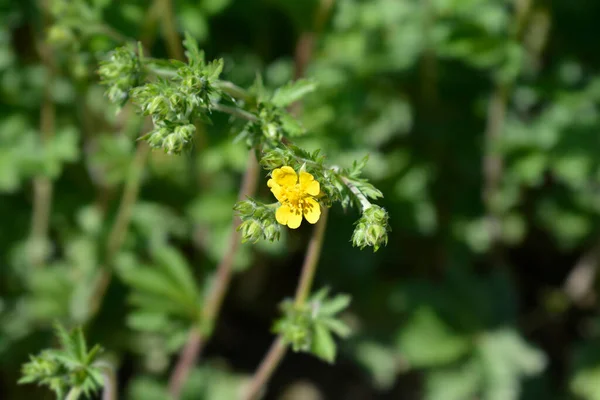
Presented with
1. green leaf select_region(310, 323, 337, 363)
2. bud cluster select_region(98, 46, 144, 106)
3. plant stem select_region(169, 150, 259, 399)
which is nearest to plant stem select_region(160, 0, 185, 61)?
plant stem select_region(169, 150, 259, 399)

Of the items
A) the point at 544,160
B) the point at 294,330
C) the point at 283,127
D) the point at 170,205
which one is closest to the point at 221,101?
the point at 283,127

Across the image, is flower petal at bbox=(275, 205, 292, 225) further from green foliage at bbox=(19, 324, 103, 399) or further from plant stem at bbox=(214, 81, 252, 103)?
green foliage at bbox=(19, 324, 103, 399)

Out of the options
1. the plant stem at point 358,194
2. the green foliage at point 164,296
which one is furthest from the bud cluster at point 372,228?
the green foliage at point 164,296

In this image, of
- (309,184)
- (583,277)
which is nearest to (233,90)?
(309,184)

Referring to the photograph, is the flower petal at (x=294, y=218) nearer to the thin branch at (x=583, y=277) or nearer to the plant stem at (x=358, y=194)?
the plant stem at (x=358, y=194)

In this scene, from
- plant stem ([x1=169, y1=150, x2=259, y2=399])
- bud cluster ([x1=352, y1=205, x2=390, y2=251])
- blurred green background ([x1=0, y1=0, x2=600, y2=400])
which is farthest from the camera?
blurred green background ([x1=0, y1=0, x2=600, y2=400])

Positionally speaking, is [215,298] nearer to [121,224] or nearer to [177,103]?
[121,224]
